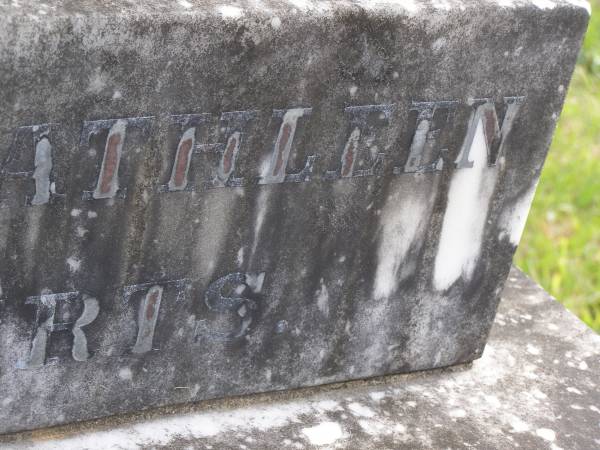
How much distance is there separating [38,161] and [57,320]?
0.85 ft

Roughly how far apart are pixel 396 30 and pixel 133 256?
510 millimetres

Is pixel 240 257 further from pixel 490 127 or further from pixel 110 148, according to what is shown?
pixel 490 127

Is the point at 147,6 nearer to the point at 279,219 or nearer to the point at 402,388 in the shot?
the point at 279,219

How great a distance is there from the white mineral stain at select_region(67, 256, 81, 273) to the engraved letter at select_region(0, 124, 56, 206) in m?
0.10

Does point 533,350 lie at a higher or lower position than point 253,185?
lower

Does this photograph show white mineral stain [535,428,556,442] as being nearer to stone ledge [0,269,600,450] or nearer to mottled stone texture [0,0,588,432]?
stone ledge [0,269,600,450]

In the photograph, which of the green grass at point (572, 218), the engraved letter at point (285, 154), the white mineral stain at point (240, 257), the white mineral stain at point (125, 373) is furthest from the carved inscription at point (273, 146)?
the green grass at point (572, 218)

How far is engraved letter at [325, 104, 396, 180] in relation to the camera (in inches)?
62.5

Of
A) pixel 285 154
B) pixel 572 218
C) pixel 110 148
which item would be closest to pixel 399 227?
pixel 285 154

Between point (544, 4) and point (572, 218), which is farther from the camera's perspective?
point (572, 218)

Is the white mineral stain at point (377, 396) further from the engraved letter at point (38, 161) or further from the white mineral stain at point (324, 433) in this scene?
the engraved letter at point (38, 161)

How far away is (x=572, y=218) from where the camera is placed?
10.5 ft

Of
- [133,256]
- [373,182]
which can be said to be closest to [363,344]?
[373,182]

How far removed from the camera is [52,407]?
1566mm
